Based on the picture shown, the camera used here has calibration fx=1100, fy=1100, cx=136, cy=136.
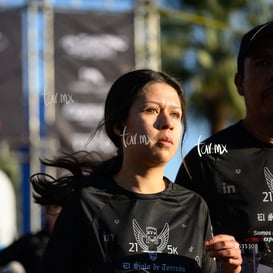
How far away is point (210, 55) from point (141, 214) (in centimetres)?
2383

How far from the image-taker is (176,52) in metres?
27.3

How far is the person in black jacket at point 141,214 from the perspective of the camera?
3.64 meters

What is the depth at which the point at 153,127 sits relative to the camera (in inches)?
146

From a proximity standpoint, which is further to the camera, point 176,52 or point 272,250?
point 176,52

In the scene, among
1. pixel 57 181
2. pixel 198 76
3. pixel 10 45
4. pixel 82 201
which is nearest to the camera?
pixel 82 201

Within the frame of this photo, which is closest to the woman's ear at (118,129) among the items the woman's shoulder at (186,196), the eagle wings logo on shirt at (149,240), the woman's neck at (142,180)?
the woman's neck at (142,180)

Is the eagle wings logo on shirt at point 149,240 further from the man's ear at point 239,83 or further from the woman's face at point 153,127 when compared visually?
the man's ear at point 239,83

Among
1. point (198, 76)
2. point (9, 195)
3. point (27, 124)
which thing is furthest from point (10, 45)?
point (198, 76)

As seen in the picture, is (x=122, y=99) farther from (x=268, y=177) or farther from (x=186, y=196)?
(x=268, y=177)

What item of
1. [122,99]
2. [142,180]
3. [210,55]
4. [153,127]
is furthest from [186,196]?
[210,55]

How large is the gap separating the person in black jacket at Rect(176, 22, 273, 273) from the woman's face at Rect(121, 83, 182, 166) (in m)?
0.30

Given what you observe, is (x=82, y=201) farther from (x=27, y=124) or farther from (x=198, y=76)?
(x=198, y=76)

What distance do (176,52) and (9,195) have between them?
14108mm

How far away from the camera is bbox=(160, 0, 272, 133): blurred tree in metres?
26.5
